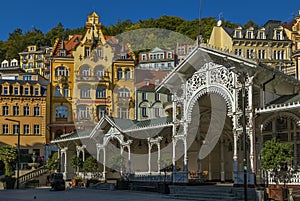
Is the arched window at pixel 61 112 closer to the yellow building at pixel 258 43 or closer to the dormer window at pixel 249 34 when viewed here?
the yellow building at pixel 258 43

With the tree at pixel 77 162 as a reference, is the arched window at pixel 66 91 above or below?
above

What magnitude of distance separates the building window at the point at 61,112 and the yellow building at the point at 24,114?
1732 mm

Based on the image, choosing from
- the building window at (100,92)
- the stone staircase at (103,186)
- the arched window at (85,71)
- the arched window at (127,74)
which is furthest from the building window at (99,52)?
the stone staircase at (103,186)

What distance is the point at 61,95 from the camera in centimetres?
6706

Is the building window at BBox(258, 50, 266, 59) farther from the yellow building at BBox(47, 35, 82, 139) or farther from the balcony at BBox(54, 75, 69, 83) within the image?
the balcony at BBox(54, 75, 69, 83)

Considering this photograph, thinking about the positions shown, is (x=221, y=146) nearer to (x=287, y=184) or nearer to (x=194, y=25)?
(x=287, y=184)

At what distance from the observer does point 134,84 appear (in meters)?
67.9

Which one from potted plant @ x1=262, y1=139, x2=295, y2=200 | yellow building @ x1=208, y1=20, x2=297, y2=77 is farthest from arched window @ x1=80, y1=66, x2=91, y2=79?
potted plant @ x1=262, y1=139, x2=295, y2=200

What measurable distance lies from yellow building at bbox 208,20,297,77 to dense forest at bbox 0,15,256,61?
23.8ft

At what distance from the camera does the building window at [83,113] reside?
66375mm

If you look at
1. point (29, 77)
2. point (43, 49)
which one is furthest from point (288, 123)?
point (43, 49)

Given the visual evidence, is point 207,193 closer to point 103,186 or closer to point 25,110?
point 103,186

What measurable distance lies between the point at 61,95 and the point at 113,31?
33475 millimetres

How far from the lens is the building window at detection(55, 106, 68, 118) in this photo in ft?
219
